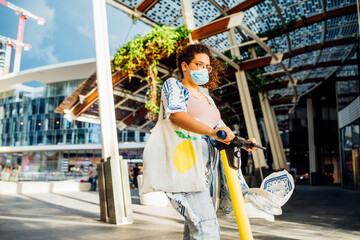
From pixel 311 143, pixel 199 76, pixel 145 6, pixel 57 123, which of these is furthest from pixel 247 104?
pixel 57 123

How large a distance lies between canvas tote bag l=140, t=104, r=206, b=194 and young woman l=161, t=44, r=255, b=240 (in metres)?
0.06

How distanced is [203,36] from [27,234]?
5.20 meters

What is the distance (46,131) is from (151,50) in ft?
133

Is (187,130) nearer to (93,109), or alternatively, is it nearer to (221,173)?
(221,173)

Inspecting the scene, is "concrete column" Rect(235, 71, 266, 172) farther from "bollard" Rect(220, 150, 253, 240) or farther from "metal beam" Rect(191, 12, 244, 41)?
"bollard" Rect(220, 150, 253, 240)

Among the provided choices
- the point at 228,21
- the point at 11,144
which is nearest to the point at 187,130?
the point at 228,21

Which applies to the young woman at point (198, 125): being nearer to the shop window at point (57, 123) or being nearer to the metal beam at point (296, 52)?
the metal beam at point (296, 52)

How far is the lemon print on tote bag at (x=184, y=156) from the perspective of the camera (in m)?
1.52

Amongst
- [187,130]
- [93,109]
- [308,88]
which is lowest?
[187,130]

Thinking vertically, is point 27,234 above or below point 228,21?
below

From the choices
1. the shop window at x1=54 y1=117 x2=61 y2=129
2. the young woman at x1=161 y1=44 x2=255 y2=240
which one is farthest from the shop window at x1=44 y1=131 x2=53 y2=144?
the young woman at x1=161 y1=44 x2=255 y2=240

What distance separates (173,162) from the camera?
1.52 m

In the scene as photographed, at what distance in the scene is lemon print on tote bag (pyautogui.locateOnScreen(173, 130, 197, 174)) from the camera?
59.9 inches

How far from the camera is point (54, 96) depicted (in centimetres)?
4350
